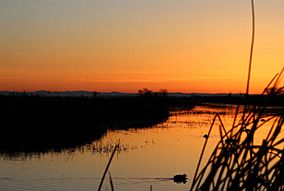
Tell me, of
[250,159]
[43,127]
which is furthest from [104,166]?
[250,159]

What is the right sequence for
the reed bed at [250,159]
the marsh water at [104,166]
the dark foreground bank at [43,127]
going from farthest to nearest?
the dark foreground bank at [43,127] < the marsh water at [104,166] < the reed bed at [250,159]

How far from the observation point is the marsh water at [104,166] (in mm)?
17781

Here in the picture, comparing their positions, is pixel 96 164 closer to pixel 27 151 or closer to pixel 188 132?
pixel 27 151

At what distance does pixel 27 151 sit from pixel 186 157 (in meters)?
7.72

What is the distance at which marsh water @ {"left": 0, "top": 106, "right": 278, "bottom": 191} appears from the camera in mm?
17781

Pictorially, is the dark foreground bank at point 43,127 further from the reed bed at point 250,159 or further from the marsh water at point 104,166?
the reed bed at point 250,159

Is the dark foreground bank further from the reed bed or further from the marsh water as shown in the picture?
the reed bed

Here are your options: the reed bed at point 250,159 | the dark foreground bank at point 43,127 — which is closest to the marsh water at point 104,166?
the dark foreground bank at point 43,127

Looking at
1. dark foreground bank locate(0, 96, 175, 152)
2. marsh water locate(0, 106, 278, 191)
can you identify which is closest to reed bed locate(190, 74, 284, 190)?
marsh water locate(0, 106, 278, 191)

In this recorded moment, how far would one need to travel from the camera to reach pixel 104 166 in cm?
2155

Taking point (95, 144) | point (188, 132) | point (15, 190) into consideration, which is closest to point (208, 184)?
point (15, 190)

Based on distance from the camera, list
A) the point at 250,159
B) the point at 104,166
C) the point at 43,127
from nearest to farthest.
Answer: the point at 250,159
the point at 104,166
the point at 43,127

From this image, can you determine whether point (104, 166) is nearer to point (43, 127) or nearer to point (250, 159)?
point (43, 127)

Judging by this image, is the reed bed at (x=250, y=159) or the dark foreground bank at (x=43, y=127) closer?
the reed bed at (x=250, y=159)
